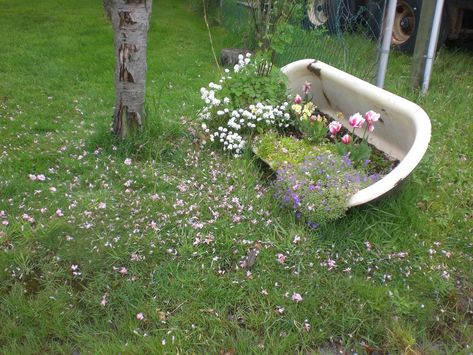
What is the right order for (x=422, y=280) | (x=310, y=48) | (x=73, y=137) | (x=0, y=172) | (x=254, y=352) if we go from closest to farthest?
1. (x=254, y=352)
2. (x=422, y=280)
3. (x=0, y=172)
4. (x=73, y=137)
5. (x=310, y=48)

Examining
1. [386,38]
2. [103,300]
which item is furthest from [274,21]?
[103,300]

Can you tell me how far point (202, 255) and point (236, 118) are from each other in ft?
5.04

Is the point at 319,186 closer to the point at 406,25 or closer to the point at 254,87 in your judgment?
the point at 254,87

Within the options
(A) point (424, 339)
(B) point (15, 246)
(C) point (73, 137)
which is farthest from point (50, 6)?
(A) point (424, 339)

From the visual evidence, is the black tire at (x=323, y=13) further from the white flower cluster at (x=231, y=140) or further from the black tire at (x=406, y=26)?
the white flower cluster at (x=231, y=140)

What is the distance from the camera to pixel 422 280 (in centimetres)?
278

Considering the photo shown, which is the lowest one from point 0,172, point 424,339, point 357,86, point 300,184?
point 424,339

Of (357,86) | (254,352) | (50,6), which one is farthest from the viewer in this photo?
(50,6)

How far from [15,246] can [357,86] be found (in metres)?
2.76

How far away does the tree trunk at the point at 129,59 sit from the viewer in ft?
11.9

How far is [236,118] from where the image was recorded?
13.4 feet

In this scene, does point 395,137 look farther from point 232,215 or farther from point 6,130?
point 6,130

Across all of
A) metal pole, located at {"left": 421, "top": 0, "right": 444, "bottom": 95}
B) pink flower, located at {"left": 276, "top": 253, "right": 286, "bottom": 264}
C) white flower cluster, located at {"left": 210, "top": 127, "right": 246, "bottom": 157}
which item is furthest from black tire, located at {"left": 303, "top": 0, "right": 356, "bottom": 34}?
pink flower, located at {"left": 276, "top": 253, "right": 286, "bottom": 264}

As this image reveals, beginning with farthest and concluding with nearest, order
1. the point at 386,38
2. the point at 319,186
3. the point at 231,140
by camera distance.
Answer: the point at 386,38 → the point at 231,140 → the point at 319,186
